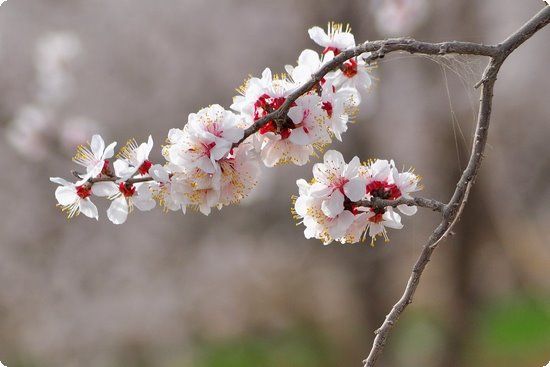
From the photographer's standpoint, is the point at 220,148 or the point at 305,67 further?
the point at 305,67

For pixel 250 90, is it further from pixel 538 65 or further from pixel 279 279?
pixel 538 65

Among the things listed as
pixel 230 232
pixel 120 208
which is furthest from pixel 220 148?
pixel 230 232

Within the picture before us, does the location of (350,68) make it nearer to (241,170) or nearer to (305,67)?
(305,67)

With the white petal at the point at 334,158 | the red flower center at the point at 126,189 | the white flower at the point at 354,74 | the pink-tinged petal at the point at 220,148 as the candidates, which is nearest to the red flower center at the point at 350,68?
the white flower at the point at 354,74

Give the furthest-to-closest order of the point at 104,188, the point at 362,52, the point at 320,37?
the point at 320,37, the point at 104,188, the point at 362,52

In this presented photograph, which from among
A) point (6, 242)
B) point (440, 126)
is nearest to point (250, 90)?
point (440, 126)

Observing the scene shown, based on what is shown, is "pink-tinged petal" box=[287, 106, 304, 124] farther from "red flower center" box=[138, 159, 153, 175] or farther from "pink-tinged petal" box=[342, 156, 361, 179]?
"red flower center" box=[138, 159, 153, 175]

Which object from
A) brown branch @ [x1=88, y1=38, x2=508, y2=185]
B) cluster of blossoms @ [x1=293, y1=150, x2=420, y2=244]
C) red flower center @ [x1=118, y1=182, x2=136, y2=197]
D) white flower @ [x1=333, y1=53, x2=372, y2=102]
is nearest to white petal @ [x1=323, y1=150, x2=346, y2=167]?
cluster of blossoms @ [x1=293, y1=150, x2=420, y2=244]
